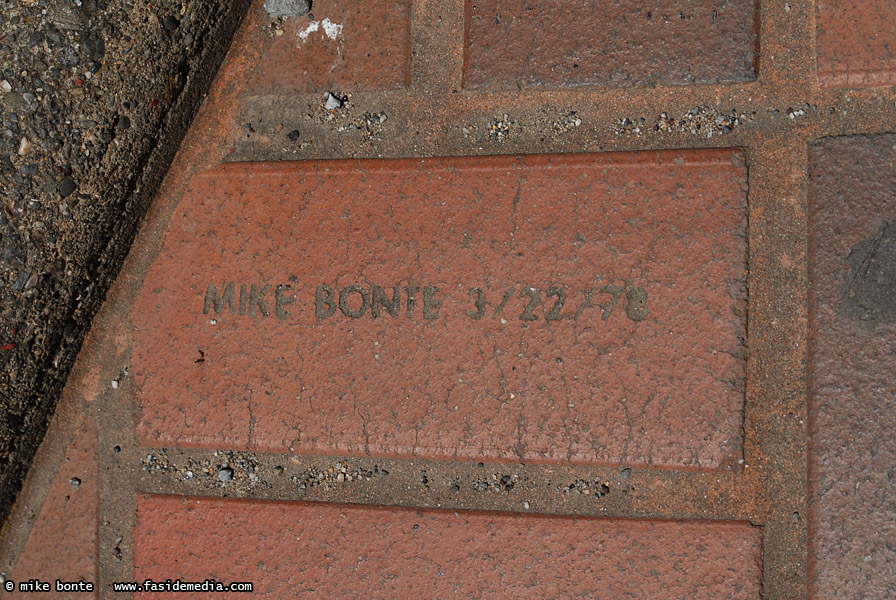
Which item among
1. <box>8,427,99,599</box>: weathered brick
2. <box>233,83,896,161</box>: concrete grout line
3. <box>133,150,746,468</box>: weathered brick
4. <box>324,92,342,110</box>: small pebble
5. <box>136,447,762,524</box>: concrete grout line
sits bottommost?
<box>8,427,99,599</box>: weathered brick

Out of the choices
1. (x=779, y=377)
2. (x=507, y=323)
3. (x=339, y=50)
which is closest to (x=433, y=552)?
(x=507, y=323)

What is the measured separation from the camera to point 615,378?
107cm

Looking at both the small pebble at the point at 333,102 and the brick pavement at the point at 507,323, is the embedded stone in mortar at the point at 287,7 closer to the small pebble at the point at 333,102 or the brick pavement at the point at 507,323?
the brick pavement at the point at 507,323

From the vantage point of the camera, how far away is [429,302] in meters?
1.11

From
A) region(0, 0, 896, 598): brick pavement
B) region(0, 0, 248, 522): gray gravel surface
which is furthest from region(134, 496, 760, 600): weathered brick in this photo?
region(0, 0, 248, 522): gray gravel surface

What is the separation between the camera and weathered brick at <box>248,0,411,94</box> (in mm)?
1167

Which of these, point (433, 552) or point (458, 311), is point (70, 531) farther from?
point (458, 311)

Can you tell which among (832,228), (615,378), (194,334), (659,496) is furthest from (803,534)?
(194,334)

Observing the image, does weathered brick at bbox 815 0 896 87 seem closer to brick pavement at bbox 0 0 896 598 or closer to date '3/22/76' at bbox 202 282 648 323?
brick pavement at bbox 0 0 896 598

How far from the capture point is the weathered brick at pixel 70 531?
121cm

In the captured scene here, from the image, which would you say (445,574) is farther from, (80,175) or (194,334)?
(80,175)

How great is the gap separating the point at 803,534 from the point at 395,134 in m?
0.94

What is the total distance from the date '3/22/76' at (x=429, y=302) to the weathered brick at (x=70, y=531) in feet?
1.23

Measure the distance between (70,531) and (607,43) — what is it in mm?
1302
